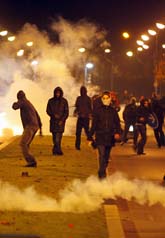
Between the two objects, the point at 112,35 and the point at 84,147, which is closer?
the point at 84,147

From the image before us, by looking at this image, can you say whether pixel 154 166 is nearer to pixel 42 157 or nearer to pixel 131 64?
pixel 42 157

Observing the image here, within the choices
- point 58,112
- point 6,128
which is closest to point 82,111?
point 58,112

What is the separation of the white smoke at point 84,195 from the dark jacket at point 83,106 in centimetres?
670

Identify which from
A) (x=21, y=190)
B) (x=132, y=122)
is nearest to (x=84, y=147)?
(x=132, y=122)

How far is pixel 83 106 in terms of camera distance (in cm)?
2077

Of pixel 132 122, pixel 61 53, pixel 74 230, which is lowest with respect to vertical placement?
pixel 74 230

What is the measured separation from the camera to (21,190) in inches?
453

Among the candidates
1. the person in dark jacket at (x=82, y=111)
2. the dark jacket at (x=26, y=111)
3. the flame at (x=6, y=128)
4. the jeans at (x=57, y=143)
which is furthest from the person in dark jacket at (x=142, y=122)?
the flame at (x=6, y=128)

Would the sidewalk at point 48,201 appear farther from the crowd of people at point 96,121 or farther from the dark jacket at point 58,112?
the dark jacket at point 58,112

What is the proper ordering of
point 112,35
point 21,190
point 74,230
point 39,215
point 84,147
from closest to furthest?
point 74,230 < point 39,215 < point 21,190 < point 84,147 < point 112,35

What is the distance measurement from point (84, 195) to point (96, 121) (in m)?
2.37

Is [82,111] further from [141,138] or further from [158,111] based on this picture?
[158,111]

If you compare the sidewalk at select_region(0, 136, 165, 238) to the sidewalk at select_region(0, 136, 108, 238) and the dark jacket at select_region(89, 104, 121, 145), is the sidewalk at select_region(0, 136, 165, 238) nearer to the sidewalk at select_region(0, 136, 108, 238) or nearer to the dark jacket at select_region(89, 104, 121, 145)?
the sidewalk at select_region(0, 136, 108, 238)

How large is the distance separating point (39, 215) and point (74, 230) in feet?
3.13
